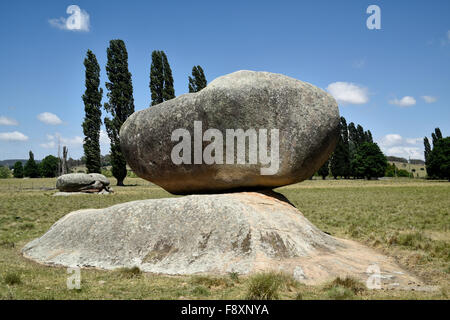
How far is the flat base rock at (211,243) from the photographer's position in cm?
689

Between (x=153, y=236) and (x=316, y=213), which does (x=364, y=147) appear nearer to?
(x=316, y=213)

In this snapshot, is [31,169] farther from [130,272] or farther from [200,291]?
[200,291]

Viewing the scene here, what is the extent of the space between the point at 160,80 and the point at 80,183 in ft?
64.3

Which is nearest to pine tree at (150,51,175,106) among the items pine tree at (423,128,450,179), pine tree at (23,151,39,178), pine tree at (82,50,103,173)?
pine tree at (82,50,103,173)

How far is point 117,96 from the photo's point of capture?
42.8 metres

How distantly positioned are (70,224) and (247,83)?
5.73 m

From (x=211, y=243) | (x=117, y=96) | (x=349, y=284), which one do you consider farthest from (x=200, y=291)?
(x=117, y=96)

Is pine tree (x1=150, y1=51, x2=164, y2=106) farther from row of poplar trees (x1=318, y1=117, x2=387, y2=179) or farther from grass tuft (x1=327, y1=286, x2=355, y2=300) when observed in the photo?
grass tuft (x1=327, y1=286, x2=355, y2=300)

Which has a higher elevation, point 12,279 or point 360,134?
point 360,134

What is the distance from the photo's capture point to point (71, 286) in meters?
6.02

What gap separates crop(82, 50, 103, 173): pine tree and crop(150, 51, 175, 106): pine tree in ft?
21.7

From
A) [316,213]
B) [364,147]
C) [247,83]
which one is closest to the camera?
[247,83]

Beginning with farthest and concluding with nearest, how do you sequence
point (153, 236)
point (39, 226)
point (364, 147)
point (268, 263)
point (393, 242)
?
1. point (364, 147)
2. point (39, 226)
3. point (393, 242)
4. point (153, 236)
5. point (268, 263)

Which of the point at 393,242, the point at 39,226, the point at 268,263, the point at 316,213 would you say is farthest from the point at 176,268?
the point at 316,213
